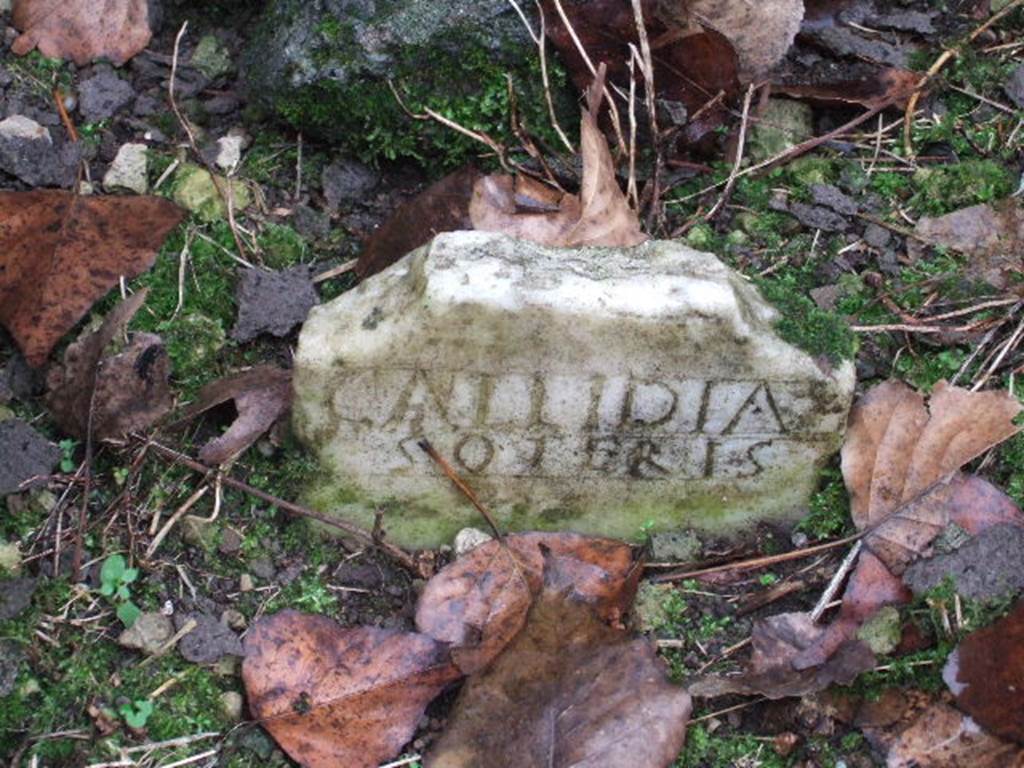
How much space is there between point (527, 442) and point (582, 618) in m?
0.37

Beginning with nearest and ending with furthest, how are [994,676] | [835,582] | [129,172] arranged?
[994,676] → [835,582] → [129,172]

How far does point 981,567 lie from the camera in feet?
8.78

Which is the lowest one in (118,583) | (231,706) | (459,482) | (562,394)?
(231,706)

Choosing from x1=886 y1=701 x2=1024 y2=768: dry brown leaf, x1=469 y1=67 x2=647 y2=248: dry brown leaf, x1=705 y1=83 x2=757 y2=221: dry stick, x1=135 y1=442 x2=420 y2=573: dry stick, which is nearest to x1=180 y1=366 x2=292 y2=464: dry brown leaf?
x1=135 y1=442 x2=420 y2=573: dry stick

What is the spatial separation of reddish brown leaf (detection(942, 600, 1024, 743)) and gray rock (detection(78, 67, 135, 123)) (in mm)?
2227

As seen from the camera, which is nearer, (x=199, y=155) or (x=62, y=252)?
(x=62, y=252)

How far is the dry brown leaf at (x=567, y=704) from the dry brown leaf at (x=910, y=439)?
57 centimetres

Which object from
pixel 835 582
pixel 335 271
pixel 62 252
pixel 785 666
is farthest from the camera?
pixel 335 271

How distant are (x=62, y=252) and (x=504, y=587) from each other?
119cm

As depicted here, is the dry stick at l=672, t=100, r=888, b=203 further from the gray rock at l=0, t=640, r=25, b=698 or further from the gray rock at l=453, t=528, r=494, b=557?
the gray rock at l=0, t=640, r=25, b=698

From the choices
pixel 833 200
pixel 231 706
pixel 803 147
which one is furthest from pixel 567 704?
pixel 803 147

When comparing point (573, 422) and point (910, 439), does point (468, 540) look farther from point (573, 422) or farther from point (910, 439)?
point (910, 439)

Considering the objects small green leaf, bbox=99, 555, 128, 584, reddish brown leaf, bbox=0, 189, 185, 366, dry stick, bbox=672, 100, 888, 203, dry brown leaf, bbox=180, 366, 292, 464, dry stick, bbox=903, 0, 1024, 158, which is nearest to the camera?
small green leaf, bbox=99, 555, 128, 584

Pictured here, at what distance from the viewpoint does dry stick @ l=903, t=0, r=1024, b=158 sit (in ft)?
11.1
